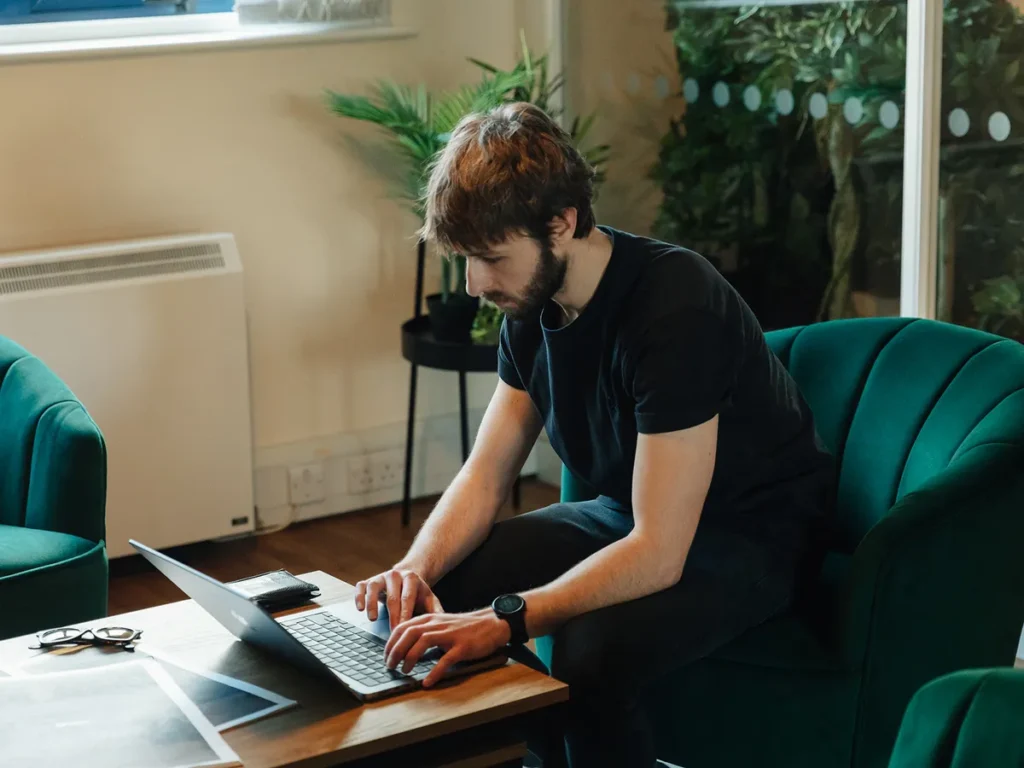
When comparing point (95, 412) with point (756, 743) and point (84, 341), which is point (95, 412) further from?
point (756, 743)

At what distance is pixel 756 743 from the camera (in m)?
1.92

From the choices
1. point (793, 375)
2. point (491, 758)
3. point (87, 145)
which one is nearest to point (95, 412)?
point (87, 145)

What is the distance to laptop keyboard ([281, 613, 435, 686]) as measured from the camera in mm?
1590

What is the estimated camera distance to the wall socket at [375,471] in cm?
383

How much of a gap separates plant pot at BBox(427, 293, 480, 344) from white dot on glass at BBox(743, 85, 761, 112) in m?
0.80

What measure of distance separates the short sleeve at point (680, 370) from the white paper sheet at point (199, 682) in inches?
23.6

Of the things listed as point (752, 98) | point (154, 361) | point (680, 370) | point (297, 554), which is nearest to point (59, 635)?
point (680, 370)

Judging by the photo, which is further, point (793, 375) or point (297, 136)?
point (297, 136)

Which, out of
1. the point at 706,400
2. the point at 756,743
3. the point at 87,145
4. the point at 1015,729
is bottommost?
the point at 756,743

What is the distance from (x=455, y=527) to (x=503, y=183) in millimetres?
518

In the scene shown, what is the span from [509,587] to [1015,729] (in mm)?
1023

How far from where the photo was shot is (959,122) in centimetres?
282

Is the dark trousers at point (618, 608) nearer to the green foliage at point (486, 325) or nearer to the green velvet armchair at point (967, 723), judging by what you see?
the green velvet armchair at point (967, 723)

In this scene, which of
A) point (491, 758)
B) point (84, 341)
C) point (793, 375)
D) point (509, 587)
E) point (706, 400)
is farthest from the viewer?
point (84, 341)
